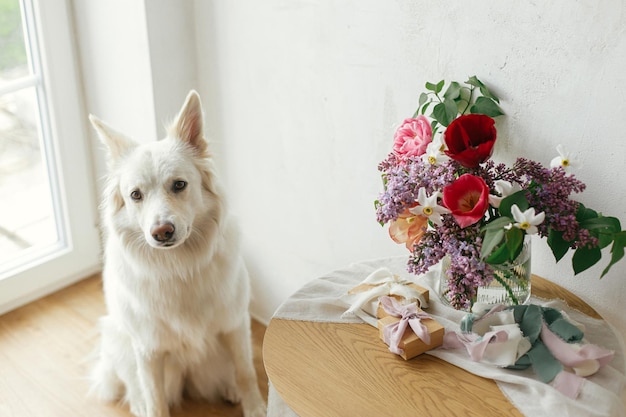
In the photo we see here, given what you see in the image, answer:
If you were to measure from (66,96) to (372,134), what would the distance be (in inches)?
49.6

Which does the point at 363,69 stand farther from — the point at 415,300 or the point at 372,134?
the point at 415,300

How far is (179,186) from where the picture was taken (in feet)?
5.93

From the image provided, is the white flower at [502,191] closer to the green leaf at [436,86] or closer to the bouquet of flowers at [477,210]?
the bouquet of flowers at [477,210]

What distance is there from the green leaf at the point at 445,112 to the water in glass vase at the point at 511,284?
0.32 meters

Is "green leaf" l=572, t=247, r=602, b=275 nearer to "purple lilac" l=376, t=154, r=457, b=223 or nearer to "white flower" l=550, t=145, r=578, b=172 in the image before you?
"white flower" l=550, t=145, r=578, b=172

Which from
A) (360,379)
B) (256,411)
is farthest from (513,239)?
(256,411)

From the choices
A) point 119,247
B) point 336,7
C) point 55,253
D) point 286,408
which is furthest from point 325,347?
point 55,253

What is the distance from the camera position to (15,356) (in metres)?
2.54

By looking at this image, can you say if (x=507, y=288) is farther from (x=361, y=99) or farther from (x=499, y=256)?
(x=361, y=99)

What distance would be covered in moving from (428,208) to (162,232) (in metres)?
0.65

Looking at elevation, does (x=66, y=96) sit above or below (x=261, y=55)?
below

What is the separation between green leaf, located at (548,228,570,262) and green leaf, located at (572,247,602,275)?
50 mm

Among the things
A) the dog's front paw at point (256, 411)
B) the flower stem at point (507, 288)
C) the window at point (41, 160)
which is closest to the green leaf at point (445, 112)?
the flower stem at point (507, 288)

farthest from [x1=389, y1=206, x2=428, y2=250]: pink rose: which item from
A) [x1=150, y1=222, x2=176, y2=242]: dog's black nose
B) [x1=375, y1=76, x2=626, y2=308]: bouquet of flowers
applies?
[x1=150, y1=222, x2=176, y2=242]: dog's black nose
